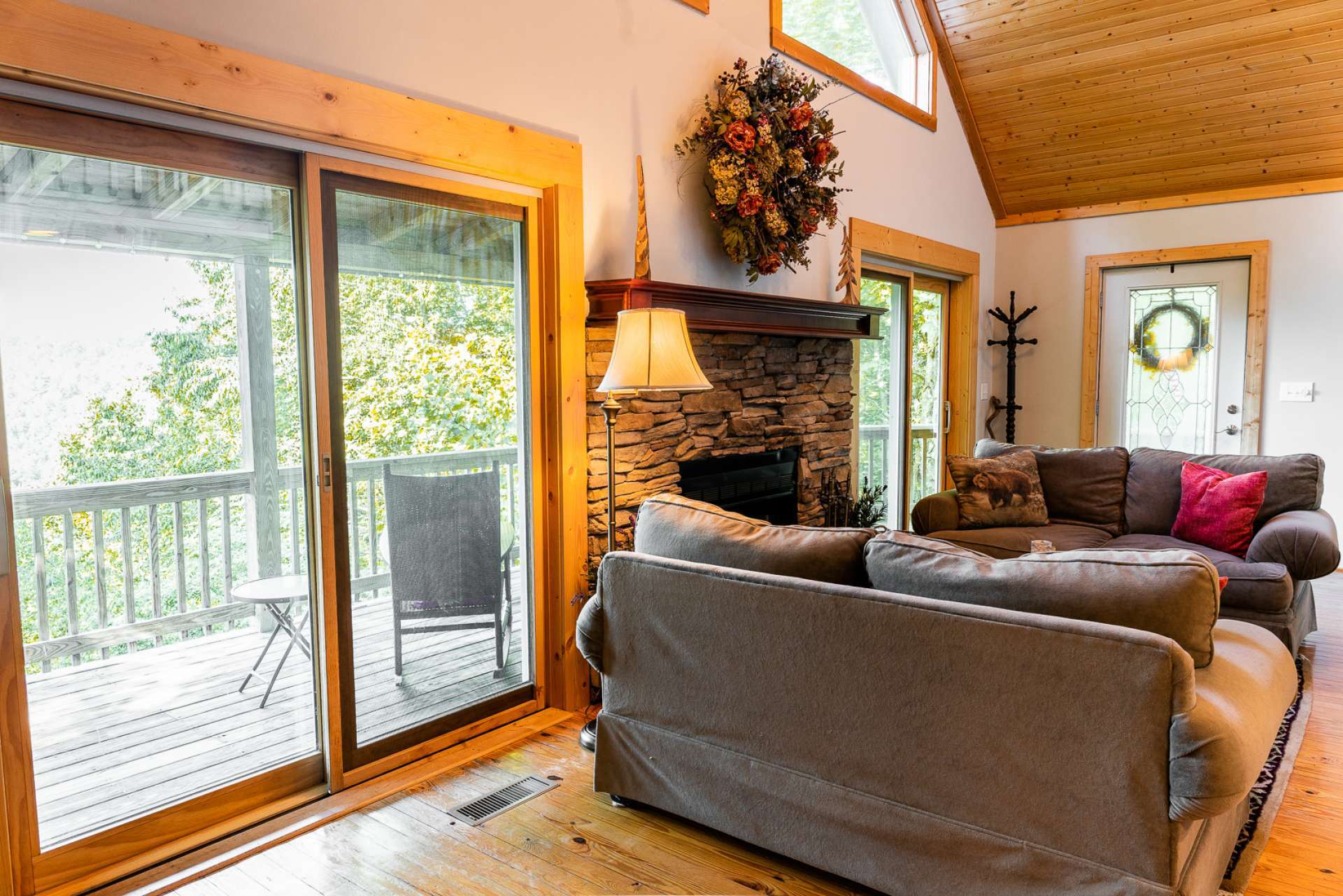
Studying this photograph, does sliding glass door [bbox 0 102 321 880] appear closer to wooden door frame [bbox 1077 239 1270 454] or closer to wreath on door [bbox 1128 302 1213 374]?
wooden door frame [bbox 1077 239 1270 454]

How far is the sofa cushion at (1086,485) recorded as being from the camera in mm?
4504

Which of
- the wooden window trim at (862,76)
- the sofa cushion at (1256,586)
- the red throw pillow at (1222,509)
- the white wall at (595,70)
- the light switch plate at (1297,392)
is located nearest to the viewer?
the white wall at (595,70)

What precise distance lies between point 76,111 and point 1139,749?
9.02 feet

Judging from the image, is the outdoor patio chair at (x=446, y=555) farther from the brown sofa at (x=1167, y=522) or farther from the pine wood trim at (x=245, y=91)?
the brown sofa at (x=1167, y=522)

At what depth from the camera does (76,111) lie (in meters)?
2.06

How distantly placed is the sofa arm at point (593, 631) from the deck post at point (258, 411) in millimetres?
929

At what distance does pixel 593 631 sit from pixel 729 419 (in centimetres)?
166

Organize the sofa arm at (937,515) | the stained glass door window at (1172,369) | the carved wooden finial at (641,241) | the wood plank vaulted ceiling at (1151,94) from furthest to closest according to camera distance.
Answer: the stained glass door window at (1172,369) → the wood plank vaulted ceiling at (1151,94) → the sofa arm at (937,515) → the carved wooden finial at (641,241)

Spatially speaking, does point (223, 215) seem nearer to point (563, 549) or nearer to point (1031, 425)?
point (563, 549)

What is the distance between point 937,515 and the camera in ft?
14.8

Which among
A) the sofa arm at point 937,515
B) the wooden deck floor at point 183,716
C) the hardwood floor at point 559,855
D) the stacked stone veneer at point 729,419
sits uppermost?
the stacked stone veneer at point 729,419

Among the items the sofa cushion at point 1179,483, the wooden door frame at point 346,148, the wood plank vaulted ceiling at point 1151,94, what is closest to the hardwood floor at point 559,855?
the wooden door frame at point 346,148

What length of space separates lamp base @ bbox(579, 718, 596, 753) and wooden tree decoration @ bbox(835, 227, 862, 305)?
2.77m

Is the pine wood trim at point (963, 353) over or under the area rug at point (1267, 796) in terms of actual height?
over
